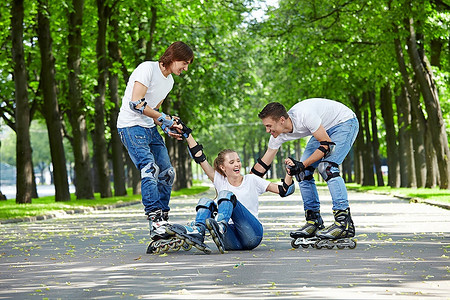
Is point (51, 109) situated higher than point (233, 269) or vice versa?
point (51, 109)

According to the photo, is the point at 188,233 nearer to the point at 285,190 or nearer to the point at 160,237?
the point at 160,237

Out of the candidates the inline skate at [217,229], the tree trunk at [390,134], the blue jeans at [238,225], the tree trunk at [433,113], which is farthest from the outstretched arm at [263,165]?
the tree trunk at [390,134]

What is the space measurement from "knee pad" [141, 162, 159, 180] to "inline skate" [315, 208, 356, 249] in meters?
1.79

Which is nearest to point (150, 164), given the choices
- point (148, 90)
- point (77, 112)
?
point (148, 90)

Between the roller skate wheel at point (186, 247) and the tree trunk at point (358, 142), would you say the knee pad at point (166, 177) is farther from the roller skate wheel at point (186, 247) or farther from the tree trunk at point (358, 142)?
the tree trunk at point (358, 142)

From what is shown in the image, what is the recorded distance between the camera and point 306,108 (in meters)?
9.20

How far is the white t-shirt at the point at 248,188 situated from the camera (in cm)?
916

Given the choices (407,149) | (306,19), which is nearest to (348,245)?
(306,19)

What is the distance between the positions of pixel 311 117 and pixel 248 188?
957 mm

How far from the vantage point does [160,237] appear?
9.16 meters

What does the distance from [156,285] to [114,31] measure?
27.7 meters

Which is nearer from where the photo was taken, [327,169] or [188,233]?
[188,233]

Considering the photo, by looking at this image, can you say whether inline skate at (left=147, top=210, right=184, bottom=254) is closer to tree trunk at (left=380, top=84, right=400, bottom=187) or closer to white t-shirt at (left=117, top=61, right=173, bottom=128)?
white t-shirt at (left=117, top=61, right=173, bottom=128)

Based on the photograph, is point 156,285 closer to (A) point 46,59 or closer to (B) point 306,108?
(B) point 306,108
